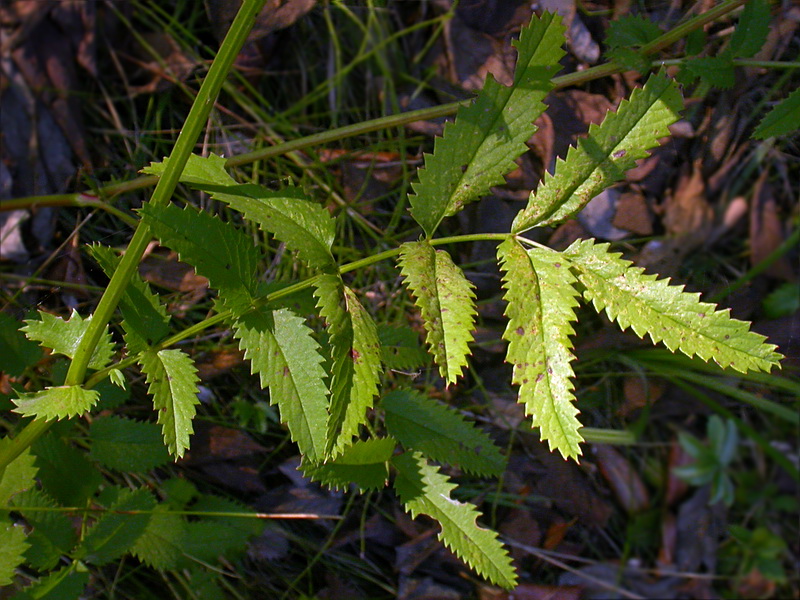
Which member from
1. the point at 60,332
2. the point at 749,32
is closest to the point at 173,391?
the point at 60,332

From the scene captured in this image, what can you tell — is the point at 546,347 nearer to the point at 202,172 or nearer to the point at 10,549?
the point at 202,172

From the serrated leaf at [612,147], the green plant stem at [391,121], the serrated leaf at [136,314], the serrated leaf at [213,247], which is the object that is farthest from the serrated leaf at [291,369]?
the green plant stem at [391,121]

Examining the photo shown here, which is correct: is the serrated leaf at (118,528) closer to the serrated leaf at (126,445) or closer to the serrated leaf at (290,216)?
the serrated leaf at (126,445)

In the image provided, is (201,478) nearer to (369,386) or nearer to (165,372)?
(165,372)

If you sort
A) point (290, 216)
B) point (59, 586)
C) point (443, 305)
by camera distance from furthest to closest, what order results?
point (59, 586)
point (290, 216)
point (443, 305)

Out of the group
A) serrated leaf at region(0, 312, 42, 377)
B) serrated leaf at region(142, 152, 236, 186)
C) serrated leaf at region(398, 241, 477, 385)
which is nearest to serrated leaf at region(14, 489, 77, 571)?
serrated leaf at region(0, 312, 42, 377)

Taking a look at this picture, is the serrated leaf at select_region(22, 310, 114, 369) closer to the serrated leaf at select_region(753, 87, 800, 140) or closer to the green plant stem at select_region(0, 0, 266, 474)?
the green plant stem at select_region(0, 0, 266, 474)
